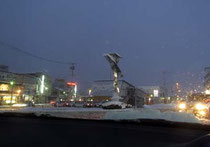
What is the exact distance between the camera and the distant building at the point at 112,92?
160 feet

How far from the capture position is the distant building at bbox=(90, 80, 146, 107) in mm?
48750

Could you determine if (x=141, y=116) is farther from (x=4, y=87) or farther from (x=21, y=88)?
(x=21, y=88)

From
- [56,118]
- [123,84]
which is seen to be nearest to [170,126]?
[56,118]

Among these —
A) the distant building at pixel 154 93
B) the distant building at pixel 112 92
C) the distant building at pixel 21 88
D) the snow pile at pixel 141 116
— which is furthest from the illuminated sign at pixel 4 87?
the distant building at pixel 154 93

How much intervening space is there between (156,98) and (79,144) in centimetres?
8821

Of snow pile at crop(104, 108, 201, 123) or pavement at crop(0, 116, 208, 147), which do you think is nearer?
pavement at crop(0, 116, 208, 147)

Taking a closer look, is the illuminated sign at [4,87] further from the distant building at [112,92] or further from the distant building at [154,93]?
the distant building at [154,93]

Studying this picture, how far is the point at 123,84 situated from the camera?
50.1 metres

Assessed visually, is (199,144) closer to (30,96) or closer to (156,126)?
(156,126)

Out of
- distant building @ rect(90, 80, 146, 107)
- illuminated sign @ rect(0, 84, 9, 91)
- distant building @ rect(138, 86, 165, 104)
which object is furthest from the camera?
distant building @ rect(138, 86, 165, 104)

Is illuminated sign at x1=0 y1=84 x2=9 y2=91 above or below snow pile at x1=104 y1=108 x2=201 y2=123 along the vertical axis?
above

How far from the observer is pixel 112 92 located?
50.3 metres

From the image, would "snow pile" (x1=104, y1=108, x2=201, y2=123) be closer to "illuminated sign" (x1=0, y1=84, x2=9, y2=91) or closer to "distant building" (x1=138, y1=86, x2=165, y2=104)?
"illuminated sign" (x1=0, y1=84, x2=9, y2=91)

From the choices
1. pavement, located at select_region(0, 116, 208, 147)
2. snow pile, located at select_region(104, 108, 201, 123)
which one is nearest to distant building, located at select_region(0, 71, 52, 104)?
snow pile, located at select_region(104, 108, 201, 123)
